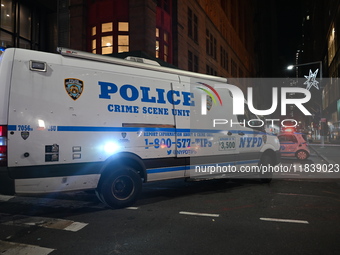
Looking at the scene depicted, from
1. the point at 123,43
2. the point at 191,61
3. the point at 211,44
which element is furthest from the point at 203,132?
the point at 211,44

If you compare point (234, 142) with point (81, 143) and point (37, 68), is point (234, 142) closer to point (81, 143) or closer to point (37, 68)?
point (81, 143)

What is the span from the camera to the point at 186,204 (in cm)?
641

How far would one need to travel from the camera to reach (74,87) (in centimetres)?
550

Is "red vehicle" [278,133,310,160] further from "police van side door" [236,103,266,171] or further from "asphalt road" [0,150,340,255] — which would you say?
"asphalt road" [0,150,340,255]

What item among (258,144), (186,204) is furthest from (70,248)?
(258,144)

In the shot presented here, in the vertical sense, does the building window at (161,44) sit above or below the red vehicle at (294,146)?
above

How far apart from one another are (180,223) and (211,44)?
2869 cm

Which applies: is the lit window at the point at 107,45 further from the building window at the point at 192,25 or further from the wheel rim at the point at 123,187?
the wheel rim at the point at 123,187

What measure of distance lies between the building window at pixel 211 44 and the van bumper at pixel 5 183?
88.2ft

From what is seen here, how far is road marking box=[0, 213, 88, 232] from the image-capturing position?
4.91 metres

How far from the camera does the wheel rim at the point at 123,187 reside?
5.96 m

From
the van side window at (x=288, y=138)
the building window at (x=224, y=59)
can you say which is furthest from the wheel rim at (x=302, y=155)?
the building window at (x=224, y=59)

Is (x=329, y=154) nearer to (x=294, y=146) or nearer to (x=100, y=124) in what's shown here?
(x=294, y=146)

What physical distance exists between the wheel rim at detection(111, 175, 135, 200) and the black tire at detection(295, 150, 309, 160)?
1199 centimetres
